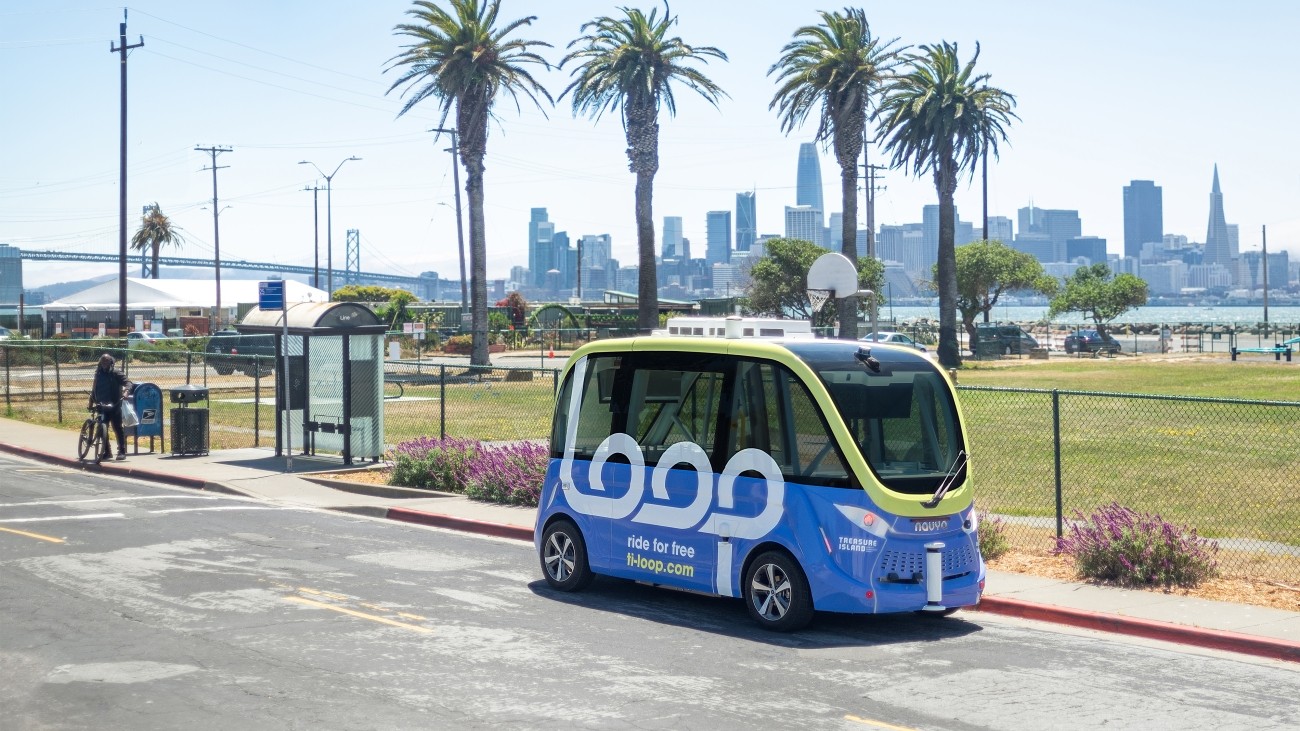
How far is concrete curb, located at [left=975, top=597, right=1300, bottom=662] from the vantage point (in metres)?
10.2

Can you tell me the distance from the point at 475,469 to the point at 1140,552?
9820mm

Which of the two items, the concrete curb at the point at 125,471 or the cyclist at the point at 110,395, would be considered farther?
the cyclist at the point at 110,395

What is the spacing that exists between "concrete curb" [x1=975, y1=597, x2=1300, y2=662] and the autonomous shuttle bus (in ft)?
2.82

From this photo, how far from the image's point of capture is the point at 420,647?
10.1m

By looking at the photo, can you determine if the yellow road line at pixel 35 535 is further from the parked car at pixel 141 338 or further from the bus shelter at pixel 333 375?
the parked car at pixel 141 338

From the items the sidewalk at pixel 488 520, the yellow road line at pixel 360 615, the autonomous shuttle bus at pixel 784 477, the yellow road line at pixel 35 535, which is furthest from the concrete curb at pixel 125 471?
the autonomous shuttle bus at pixel 784 477

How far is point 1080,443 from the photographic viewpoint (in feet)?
77.7

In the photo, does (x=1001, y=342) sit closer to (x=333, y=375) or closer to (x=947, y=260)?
(x=947, y=260)

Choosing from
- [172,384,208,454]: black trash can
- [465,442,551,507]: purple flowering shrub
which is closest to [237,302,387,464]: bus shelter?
[172,384,208,454]: black trash can

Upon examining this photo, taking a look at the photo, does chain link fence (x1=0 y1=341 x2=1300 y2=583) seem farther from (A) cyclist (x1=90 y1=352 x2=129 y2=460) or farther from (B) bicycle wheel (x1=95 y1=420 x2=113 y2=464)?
(B) bicycle wheel (x1=95 y1=420 x2=113 y2=464)

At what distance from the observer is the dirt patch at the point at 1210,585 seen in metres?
11.9

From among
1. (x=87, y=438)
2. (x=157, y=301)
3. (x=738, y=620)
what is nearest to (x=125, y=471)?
(x=87, y=438)

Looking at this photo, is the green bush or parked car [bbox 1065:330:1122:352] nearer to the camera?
the green bush

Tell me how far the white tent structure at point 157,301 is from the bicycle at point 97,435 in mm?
65175
